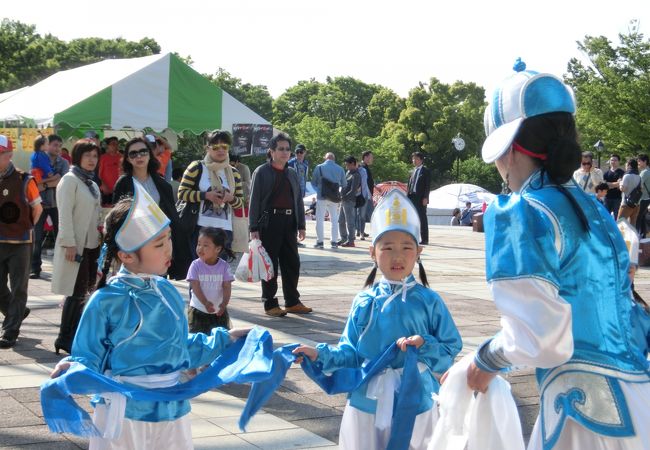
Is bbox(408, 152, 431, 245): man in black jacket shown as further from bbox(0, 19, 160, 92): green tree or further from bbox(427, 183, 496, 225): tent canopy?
bbox(0, 19, 160, 92): green tree

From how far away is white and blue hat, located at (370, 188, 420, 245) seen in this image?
4.33 meters

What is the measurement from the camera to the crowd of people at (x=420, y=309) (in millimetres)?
2623

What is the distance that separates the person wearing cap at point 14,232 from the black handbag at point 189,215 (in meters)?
1.38

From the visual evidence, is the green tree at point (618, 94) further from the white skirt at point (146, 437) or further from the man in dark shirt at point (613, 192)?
the white skirt at point (146, 437)

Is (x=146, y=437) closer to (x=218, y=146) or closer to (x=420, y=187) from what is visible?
(x=218, y=146)

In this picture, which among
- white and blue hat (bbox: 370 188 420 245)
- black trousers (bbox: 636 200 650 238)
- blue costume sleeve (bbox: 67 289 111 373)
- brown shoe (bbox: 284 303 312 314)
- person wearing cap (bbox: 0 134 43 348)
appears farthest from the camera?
black trousers (bbox: 636 200 650 238)

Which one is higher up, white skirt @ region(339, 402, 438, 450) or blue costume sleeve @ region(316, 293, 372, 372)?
blue costume sleeve @ region(316, 293, 372, 372)

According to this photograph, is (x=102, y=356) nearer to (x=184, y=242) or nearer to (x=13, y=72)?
(x=184, y=242)

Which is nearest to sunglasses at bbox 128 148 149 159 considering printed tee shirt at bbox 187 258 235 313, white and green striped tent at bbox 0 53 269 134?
printed tee shirt at bbox 187 258 235 313

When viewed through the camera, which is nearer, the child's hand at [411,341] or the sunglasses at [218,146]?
the child's hand at [411,341]

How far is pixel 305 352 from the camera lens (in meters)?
3.97

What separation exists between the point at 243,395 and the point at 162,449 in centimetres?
260

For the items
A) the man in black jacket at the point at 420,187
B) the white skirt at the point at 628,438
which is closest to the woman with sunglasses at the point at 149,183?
the white skirt at the point at 628,438

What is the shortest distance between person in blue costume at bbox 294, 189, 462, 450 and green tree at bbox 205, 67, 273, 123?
2669 inches
